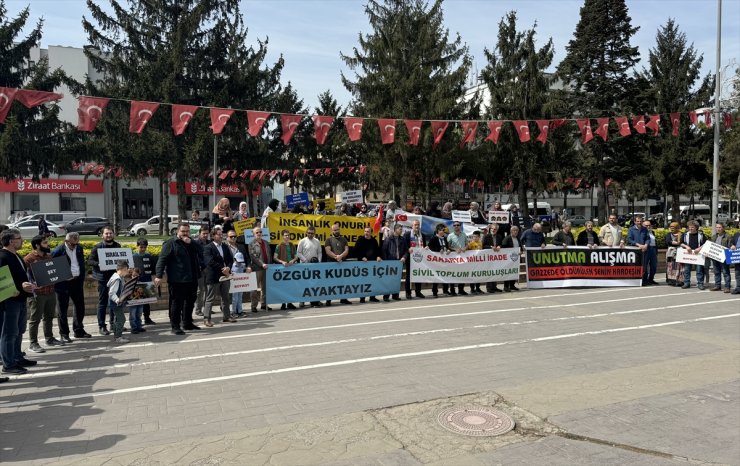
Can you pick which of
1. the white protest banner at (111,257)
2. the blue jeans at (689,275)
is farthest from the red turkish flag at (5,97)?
the blue jeans at (689,275)

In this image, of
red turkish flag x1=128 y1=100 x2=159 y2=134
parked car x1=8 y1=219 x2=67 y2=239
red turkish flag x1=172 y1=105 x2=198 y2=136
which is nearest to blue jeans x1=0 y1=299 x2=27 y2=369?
red turkish flag x1=172 y1=105 x2=198 y2=136

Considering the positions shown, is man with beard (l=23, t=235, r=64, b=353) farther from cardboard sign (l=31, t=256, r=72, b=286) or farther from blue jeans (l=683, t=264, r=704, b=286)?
blue jeans (l=683, t=264, r=704, b=286)

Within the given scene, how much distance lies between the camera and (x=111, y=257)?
9.91m

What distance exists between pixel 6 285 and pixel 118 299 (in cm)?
239

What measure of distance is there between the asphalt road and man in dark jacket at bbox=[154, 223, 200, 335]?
0.62m

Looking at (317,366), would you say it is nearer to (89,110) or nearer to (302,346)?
(302,346)

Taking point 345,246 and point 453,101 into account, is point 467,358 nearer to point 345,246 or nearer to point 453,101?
point 345,246

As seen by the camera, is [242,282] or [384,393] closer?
[384,393]

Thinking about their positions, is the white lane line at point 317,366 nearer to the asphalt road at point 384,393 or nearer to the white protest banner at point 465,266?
the asphalt road at point 384,393

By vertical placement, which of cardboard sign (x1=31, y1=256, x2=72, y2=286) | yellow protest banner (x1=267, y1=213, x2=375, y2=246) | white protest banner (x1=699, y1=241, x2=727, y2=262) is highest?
yellow protest banner (x1=267, y1=213, x2=375, y2=246)

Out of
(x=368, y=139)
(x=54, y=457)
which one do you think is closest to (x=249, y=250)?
(x=54, y=457)

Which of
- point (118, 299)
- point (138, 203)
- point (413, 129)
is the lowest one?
point (118, 299)

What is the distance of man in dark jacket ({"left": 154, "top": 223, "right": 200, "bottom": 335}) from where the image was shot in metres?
9.38

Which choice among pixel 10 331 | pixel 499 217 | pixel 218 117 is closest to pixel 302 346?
pixel 10 331
